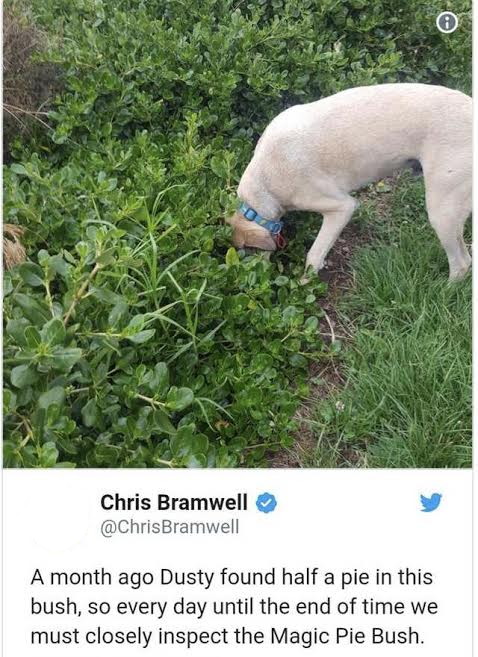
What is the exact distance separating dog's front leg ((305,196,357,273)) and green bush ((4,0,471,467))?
0.16 metres

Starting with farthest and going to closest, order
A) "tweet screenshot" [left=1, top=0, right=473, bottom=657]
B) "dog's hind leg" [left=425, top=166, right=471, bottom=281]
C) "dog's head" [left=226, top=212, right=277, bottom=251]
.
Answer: "dog's head" [left=226, top=212, right=277, bottom=251] < "dog's hind leg" [left=425, top=166, right=471, bottom=281] < "tweet screenshot" [left=1, top=0, right=473, bottom=657]

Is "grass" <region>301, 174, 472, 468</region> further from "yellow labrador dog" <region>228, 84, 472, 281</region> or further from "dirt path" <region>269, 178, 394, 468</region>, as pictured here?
"yellow labrador dog" <region>228, 84, 472, 281</region>

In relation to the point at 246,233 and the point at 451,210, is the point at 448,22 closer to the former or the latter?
the point at 451,210

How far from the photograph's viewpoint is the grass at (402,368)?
251 centimetres

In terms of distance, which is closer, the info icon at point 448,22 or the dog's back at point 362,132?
the info icon at point 448,22

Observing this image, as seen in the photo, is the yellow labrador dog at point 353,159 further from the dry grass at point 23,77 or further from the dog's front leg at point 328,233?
the dry grass at point 23,77

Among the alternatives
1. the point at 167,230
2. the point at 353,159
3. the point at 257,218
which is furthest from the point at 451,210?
the point at 167,230

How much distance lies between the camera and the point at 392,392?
2666 millimetres
